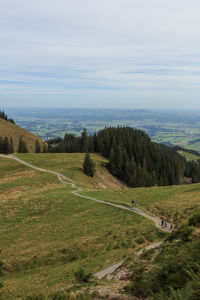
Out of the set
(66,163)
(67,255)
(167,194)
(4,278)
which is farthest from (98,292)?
(66,163)

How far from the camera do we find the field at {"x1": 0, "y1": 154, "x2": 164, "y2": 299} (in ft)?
53.1

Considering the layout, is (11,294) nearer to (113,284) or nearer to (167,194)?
(113,284)

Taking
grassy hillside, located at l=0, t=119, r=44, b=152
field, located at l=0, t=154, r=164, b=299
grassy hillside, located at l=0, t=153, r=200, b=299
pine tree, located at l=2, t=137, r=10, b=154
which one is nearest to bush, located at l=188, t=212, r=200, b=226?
grassy hillside, located at l=0, t=153, r=200, b=299

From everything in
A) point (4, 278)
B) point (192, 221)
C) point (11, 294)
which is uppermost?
point (192, 221)

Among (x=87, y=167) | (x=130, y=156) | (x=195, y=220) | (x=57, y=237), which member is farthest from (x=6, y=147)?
(x=195, y=220)

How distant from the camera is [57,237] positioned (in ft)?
75.7

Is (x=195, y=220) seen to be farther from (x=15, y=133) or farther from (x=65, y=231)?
(x=15, y=133)

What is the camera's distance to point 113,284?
1040 centimetres

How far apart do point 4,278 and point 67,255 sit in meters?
5.70

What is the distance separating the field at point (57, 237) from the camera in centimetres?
1619

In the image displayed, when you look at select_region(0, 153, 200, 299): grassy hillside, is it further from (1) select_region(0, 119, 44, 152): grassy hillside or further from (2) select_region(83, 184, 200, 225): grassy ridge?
(1) select_region(0, 119, 44, 152): grassy hillside

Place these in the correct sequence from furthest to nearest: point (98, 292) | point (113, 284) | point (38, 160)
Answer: point (38, 160) → point (113, 284) → point (98, 292)

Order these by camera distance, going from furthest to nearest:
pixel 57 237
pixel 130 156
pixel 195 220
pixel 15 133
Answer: pixel 15 133, pixel 130 156, pixel 57 237, pixel 195 220

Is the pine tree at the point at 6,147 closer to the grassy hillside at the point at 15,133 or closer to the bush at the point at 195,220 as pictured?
the grassy hillside at the point at 15,133
